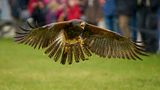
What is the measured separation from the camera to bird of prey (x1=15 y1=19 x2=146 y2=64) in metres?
9.96

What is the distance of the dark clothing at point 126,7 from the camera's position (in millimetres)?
17156

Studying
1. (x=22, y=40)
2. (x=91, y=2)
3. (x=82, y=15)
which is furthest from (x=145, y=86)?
(x=82, y=15)

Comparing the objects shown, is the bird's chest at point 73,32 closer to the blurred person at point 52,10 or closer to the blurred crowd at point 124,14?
the blurred crowd at point 124,14

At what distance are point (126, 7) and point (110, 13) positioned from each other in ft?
2.90

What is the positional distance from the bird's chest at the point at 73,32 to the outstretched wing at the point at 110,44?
0.95 feet

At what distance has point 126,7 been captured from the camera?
17172 millimetres

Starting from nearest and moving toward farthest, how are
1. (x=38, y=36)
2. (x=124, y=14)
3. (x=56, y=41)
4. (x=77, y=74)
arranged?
(x=56, y=41) < (x=38, y=36) < (x=77, y=74) < (x=124, y=14)

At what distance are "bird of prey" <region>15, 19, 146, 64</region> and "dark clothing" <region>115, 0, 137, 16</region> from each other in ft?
21.0

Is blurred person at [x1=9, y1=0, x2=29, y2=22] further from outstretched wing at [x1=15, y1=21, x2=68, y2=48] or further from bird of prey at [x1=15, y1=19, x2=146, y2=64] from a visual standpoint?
outstretched wing at [x1=15, y1=21, x2=68, y2=48]

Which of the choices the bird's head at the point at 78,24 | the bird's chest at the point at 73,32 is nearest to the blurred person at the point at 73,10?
the bird's chest at the point at 73,32

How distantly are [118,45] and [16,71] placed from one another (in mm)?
3896

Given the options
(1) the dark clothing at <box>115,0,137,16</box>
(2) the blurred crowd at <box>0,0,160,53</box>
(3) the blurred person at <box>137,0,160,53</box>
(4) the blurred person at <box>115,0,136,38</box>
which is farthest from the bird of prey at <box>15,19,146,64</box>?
(3) the blurred person at <box>137,0,160,53</box>

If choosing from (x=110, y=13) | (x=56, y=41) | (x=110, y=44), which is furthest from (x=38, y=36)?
(x=110, y=13)

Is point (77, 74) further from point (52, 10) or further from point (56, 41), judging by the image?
point (52, 10)
